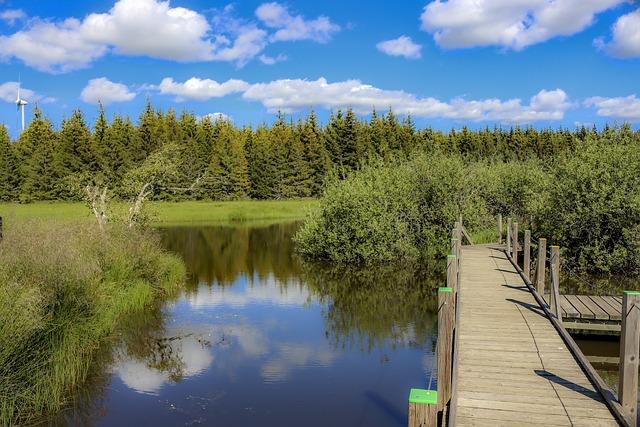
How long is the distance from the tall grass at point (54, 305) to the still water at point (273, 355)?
0.65 metres

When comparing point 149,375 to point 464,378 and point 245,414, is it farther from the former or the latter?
point 464,378

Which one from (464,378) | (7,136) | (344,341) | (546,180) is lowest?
(344,341)

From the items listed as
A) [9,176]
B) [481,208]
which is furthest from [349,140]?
[481,208]

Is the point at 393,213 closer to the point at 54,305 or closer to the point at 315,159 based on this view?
the point at 54,305

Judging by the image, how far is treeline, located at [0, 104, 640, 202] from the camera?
63344 millimetres

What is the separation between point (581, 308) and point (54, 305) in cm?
1358

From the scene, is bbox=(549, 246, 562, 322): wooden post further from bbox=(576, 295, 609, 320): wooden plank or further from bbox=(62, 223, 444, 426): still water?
bbox=(62, 223, 444, 426): still water

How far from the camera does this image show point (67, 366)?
11820 mm

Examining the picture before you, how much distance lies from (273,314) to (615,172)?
1598 centimetres

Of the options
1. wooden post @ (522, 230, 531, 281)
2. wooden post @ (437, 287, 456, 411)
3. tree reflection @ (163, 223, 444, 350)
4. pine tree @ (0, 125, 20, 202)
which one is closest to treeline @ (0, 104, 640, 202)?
pine tree @ (0, 125, 20, 202)

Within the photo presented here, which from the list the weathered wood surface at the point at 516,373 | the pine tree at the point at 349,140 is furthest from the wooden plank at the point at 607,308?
the pine tree at the point at 349,140

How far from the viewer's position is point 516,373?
8.98 metres

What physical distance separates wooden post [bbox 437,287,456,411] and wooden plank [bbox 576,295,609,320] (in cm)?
811

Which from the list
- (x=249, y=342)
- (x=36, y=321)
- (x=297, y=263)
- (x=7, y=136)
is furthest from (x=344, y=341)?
(x=7, y=136)
